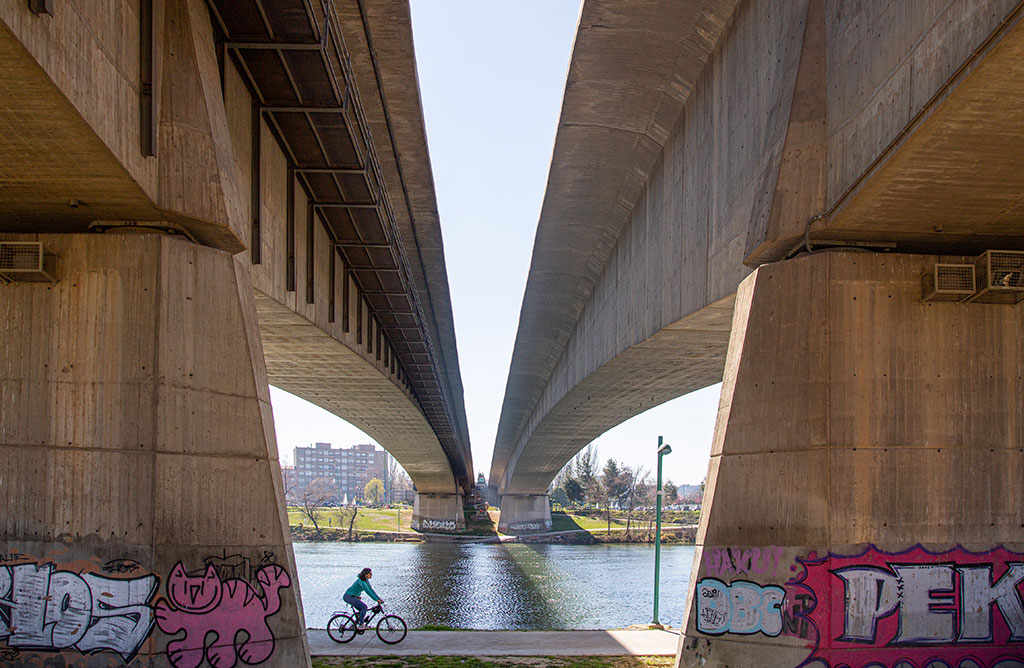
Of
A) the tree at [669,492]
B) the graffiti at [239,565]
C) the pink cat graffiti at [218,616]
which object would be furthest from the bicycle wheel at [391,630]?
the tree at [669,492]

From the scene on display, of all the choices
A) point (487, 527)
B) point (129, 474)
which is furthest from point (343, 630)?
point (487, 527)

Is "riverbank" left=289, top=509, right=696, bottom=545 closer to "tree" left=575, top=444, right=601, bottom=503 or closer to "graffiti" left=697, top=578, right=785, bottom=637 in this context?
"tree" left=575, top=444, right=601, bottom=503

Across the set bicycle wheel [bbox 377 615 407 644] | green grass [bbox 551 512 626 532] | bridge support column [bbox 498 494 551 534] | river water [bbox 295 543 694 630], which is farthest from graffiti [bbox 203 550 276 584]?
green grass [bbox 551 512 626 532]

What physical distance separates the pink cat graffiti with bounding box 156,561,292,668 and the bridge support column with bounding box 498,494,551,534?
7884cm

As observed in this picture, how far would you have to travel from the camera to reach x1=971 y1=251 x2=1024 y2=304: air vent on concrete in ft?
33.6

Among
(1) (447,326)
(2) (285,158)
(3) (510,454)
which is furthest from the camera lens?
(3) (510,454)

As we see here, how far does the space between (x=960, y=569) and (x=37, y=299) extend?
35.3 feet

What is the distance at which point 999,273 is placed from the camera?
33.8 ft

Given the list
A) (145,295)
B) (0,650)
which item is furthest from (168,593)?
(145,295)

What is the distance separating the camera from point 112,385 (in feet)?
32.1

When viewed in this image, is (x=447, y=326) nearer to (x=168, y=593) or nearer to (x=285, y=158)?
(x=285, y=158)

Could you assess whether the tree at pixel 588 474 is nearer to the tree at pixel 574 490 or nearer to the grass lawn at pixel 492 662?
Result: the tree at pixel 574 490

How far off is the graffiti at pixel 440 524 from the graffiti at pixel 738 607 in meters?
75.8

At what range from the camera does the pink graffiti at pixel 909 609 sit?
396 inches
